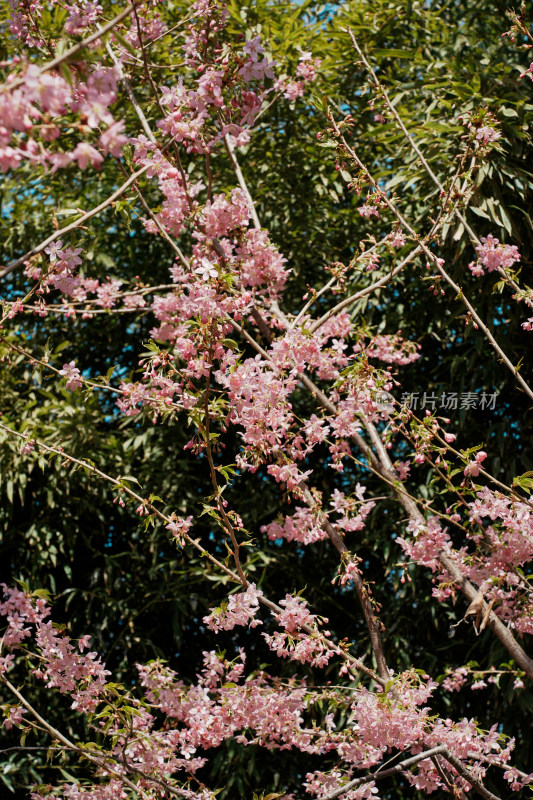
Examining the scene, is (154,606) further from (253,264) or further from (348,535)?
(253,264)

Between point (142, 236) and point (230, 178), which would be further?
point (142, 236)

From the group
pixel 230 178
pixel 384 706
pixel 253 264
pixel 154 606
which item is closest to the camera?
pixel 384 706

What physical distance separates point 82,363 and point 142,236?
26.1 inches

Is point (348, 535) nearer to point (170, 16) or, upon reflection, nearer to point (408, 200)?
point (408, 200)

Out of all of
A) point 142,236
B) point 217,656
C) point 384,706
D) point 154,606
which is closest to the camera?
point 384,706

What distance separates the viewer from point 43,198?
3633 millimetres

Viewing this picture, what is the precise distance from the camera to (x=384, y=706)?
1663mm

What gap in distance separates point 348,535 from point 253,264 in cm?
141

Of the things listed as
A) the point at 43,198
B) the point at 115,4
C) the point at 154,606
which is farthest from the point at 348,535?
the point at 115,4

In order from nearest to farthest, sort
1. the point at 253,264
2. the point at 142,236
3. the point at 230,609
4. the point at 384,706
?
1. the point at 384,706
2. the point at 230,609
3. the point at 253,264
4. the point at 142,236

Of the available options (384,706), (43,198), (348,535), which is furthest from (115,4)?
(384,706)

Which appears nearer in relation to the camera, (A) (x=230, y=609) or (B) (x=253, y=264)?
(A) (x=230, y=609)

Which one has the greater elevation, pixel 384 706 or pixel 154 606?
pixel 384 706

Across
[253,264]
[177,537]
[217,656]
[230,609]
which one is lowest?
[217,656]
